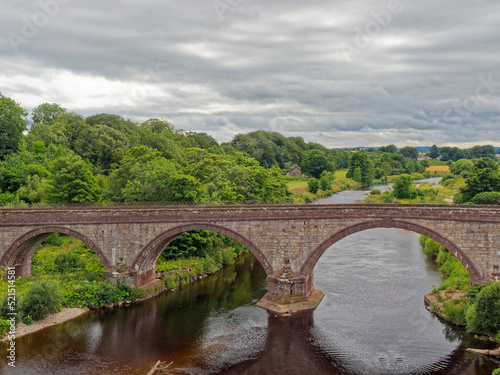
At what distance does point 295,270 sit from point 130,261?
13004 mm

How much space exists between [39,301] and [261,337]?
610 inches

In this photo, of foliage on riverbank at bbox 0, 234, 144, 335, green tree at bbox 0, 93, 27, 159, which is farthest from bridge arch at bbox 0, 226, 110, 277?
green tree at bbox 0, 93, 27, 159

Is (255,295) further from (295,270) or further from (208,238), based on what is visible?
(208,238)

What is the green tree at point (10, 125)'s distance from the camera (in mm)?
62688

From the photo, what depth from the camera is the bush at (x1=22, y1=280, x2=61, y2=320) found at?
3053 centimetres

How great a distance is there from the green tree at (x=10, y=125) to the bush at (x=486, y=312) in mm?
61066

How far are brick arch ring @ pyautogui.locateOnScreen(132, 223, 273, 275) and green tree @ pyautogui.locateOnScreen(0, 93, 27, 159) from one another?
39.2 m

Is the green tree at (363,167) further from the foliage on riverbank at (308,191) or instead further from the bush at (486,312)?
the bush at (486,312)

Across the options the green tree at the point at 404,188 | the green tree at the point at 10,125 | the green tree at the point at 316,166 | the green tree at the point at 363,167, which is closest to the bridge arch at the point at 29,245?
the green tree at the point at 10,125

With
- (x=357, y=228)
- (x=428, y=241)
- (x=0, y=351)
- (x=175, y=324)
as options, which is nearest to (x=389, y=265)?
(x=428, y=241)

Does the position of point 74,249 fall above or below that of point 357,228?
below

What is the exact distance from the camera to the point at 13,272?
36000mm

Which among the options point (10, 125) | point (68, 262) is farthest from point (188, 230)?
point (10, 125)

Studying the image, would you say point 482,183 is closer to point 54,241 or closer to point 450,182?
point 450,182
